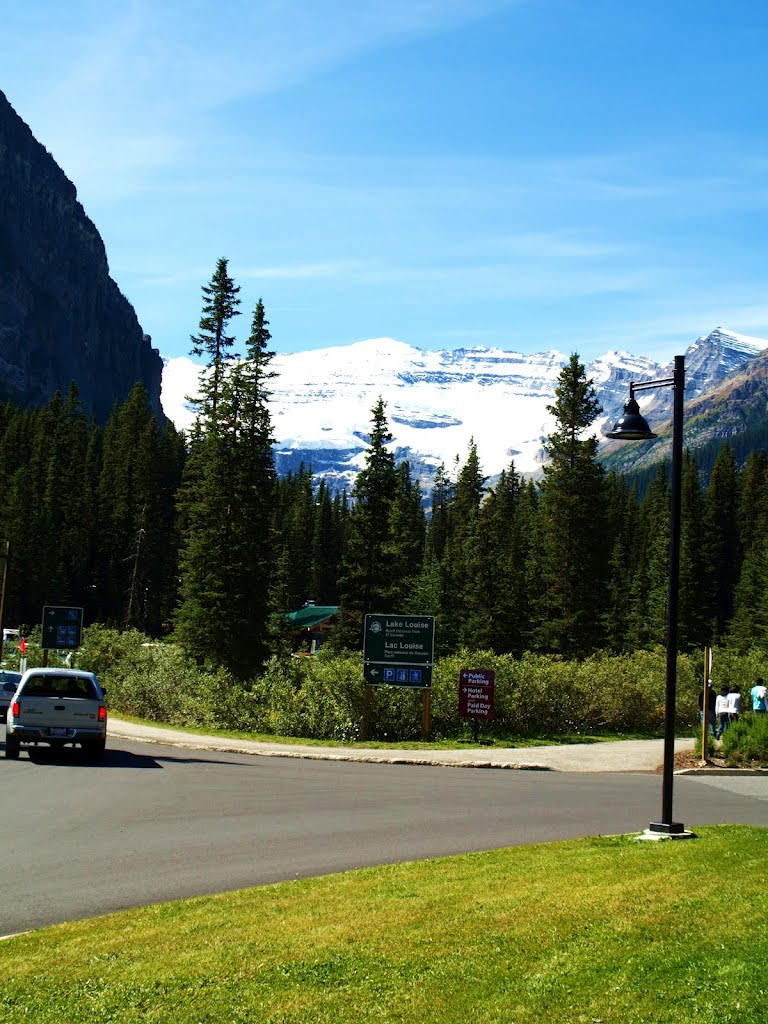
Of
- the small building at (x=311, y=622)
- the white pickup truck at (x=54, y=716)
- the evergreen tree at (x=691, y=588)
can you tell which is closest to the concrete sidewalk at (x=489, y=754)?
the white pickup truck at (x=54, y=716)

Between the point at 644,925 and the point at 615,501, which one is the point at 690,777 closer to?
the point at 644,925

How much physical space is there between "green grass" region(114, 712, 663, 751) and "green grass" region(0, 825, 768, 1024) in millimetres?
17034

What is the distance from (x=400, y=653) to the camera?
27.8 metres

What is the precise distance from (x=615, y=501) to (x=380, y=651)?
102 metres

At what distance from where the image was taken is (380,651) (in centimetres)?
2791

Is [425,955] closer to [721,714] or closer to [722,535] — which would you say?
[721,714]

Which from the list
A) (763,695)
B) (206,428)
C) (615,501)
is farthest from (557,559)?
(615,501)

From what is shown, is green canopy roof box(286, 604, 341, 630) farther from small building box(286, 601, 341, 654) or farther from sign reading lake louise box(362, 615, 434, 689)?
sign reading lake louise box(362, 615, 434, 689)

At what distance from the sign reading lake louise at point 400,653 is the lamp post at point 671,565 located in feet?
47.4

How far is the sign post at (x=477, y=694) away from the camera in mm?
27578

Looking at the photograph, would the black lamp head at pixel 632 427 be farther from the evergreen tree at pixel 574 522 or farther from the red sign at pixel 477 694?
the evergreen tree at pixel 574 522

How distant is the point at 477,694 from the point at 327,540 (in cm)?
11249

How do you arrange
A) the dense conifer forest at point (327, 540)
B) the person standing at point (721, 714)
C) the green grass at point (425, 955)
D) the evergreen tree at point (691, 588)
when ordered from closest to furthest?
the green grass at point (425, 955), the person standing at point (721, 714), the dense conifer forest at point (327, 540), the evergreen tree at point (691, 588)

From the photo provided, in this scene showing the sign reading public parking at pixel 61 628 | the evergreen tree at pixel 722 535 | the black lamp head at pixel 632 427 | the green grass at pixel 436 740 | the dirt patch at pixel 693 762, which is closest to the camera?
the black lamp head at pixel 632 427
